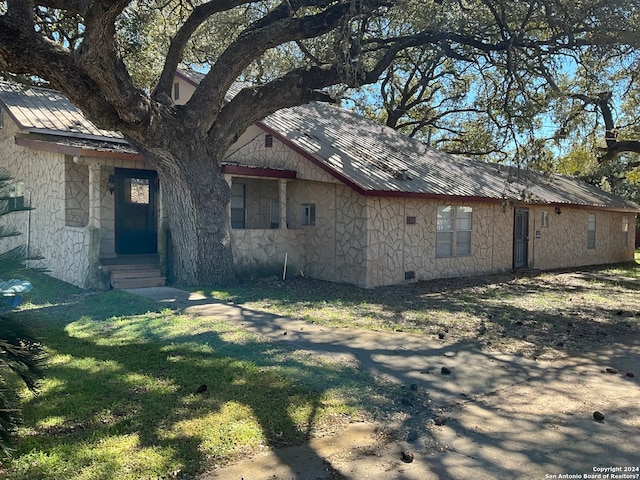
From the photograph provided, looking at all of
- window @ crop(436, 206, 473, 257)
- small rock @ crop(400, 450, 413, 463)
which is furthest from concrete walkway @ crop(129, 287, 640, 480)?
window @ crop(436, 206, 473, 257)

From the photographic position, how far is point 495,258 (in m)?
16.8

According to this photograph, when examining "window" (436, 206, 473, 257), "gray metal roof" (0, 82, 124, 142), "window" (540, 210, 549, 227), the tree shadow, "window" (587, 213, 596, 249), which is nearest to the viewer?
the tree shadow

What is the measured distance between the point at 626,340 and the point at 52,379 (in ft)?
25.6

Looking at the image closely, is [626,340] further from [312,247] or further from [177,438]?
[312,247]

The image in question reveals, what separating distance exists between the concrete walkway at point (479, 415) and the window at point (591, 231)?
15.4 m

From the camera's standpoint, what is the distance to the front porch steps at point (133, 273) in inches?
457

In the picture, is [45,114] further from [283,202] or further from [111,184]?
[283,202]

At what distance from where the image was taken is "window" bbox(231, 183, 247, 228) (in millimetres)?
15367

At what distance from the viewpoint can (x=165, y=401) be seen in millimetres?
4867

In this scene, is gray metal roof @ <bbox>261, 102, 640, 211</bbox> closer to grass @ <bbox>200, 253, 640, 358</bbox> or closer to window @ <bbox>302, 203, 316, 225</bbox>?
window @ <bbox>302, 203, 316, 225</bbox>

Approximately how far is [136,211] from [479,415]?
1118cm

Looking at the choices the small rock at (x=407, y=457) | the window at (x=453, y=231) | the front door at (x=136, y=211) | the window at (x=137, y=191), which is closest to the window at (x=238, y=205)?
the front door at (x=136, y=211)

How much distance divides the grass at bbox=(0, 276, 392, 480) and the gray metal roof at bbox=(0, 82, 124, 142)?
7.47 meters

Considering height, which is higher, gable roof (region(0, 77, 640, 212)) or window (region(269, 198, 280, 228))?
gable roof (region(0, 77, 640, 212))
